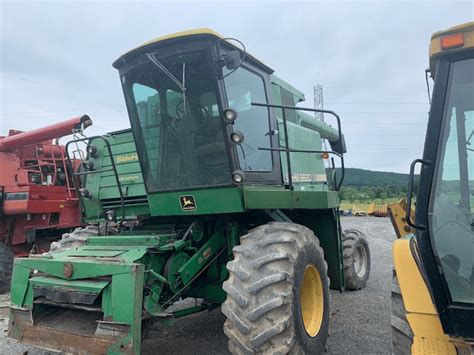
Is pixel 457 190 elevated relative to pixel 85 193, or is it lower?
lower

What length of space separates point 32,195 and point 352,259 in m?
6.40

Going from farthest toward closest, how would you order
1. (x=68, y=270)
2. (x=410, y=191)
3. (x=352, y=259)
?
(x=352, y=259) → (x=68, y=270) → (x=410, y=191)

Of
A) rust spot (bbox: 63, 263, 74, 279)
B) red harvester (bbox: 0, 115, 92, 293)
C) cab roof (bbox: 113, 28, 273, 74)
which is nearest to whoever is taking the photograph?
rust spot (bbox: 63, 263, 74, 279)

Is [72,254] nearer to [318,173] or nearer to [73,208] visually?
[318,173]

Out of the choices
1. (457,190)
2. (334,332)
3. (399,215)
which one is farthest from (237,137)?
(399,215)

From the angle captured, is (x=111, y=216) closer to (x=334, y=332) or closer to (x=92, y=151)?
(x=92, y=151)

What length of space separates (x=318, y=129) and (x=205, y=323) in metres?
3.87

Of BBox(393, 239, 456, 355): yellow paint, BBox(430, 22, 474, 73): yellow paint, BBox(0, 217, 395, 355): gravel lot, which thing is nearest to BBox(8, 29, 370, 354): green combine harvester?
BBox(0, 217, 395, 355): gravel lot

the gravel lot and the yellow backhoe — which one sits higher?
the yellow backhoe

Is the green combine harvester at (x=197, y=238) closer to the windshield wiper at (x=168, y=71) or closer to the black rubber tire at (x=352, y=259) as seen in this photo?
the windshield wiper at (x=168, y=71)

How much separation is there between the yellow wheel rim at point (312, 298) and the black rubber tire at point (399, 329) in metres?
1.21

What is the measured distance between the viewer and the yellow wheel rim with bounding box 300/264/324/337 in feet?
14.0

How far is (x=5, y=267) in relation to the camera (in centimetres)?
801

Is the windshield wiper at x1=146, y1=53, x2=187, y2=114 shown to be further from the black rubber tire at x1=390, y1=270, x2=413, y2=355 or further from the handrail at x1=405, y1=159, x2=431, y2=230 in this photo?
the black rubber tire at x1=390, y1=270, x2=413, y2=355
